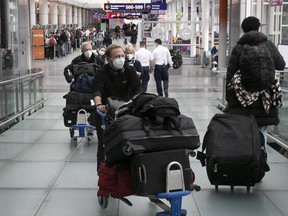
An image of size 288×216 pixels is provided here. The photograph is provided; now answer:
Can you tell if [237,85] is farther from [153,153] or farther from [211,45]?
[211,45]

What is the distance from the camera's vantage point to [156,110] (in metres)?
3.81

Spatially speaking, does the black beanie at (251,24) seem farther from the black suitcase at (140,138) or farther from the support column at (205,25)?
the support column at (205,25)

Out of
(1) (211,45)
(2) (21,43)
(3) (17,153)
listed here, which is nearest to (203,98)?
(2) (21,43)

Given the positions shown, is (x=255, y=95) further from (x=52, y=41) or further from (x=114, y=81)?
(x=52, y=41)

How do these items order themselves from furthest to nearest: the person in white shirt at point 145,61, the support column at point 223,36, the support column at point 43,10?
the support column at point 43,10 → the support column at point 223,36 → the person in white shirt at point 145,61

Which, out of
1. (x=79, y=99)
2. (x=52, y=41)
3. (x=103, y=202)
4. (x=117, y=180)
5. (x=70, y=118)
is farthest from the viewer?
(x=52, y=41)

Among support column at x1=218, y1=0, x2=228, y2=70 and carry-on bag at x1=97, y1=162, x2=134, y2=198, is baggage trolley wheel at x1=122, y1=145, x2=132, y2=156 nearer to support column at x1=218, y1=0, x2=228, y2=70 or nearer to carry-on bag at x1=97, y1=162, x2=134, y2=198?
carry-on bag at x1=97, y1=162, x2=134, y2=198

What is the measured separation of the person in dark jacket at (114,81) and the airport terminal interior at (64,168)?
81 centimetres

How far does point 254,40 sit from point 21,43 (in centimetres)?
896

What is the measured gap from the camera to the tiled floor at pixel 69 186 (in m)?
4.95

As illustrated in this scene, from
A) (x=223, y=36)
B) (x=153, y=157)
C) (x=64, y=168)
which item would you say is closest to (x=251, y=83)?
(x=153, y=157)

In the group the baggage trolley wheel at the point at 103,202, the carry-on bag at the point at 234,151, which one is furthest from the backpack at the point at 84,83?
the baggage trolley wheel at the point at 103,202

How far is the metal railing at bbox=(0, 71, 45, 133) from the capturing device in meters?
9.47

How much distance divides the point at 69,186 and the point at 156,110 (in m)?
2.33
